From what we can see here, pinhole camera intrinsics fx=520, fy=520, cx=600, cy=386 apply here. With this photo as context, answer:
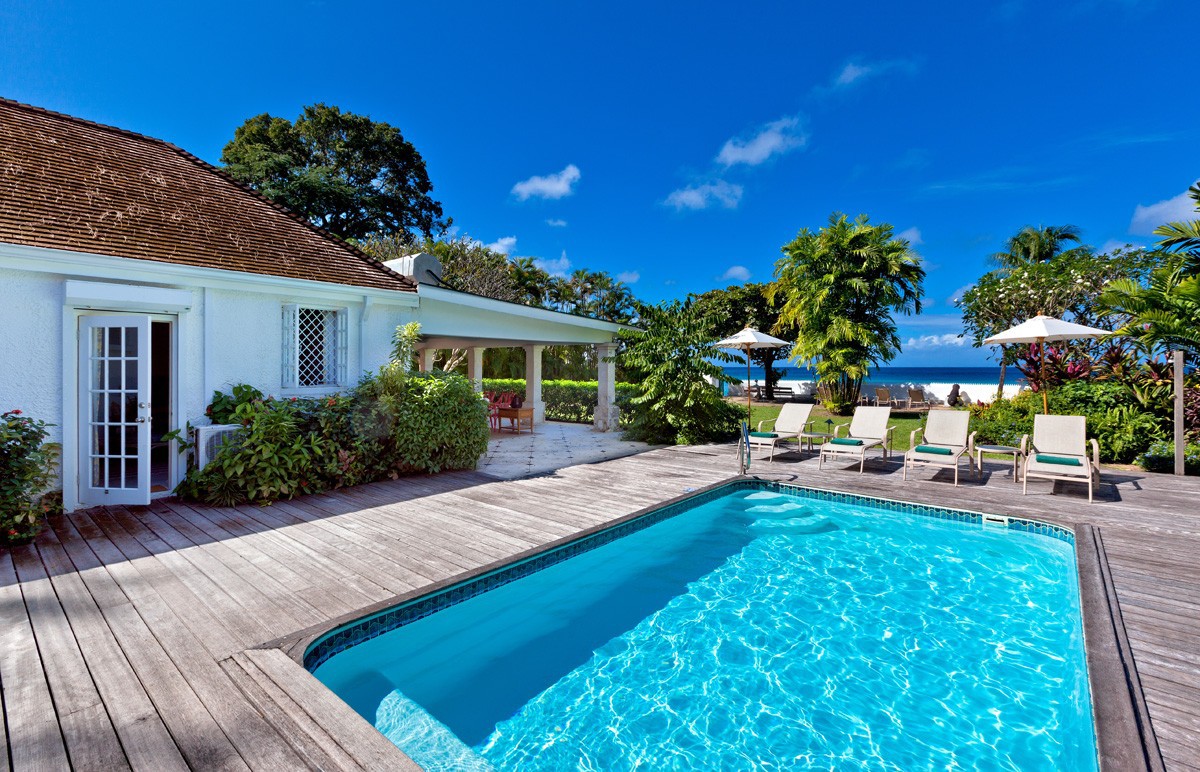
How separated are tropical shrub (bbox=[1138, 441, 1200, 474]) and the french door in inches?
645

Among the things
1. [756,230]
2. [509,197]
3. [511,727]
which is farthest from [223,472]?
[756,230]

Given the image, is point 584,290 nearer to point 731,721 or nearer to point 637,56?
point 637,56

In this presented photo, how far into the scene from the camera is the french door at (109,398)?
674cm

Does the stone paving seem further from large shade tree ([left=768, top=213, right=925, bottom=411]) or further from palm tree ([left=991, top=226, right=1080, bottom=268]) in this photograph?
palm tree ([left=991, top=226, right=1080, bottom=268])

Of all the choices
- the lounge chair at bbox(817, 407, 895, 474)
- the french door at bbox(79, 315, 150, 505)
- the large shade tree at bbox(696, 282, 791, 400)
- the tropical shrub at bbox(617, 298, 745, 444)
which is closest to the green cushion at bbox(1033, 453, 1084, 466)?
the lounge chair at bbox(817, 407, 895, 474)

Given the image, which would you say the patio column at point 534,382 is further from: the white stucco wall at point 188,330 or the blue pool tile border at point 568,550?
the blue pool tile border at point 568,550

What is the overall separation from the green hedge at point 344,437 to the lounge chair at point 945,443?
7896 millimetres

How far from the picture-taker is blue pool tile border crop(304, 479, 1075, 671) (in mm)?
3865

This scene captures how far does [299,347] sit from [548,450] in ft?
19.1

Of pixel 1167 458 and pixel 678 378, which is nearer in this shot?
pixel 1167 458

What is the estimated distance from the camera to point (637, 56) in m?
22.7

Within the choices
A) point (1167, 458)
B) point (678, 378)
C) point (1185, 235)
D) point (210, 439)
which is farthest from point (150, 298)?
point (1185, 235)

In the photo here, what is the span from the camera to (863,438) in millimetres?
10555

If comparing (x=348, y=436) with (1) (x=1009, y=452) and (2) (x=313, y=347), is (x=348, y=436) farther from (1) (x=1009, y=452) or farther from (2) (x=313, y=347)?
(1) (x=1009, y=452)
